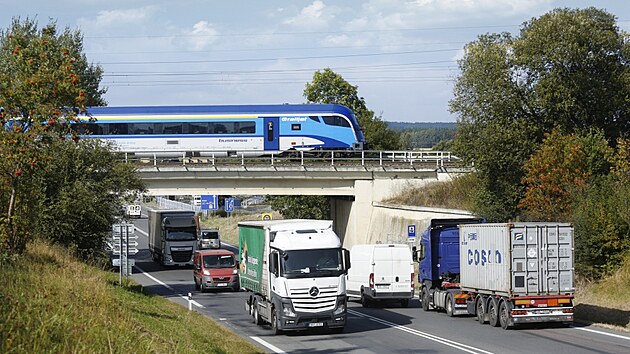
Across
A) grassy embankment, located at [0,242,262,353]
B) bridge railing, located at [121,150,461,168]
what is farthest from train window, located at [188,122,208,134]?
grassy embankment, located at [0,242,262,353]

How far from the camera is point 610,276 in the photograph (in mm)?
33125

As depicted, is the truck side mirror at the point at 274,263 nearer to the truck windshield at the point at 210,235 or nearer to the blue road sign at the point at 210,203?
the truck windshield at the point at 210,235

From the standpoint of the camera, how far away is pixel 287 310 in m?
25.3

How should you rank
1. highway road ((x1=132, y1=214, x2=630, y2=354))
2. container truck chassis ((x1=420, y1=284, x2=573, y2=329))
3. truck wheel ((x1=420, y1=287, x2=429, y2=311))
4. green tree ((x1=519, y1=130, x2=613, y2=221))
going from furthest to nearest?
green tree ((x1=519, y1=130, x2=613, y2=221)) < truck wheel ((x1=420, y1=287, x2=429, y2=311)) < container truck chassis ((x1=420, y1=284, x2=573, y2=329)) < highway road ((x1=132, y1=214, x2=630, y2=354))

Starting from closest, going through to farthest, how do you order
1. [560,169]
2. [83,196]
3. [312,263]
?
[312,263]
[83,196]
[560,169]

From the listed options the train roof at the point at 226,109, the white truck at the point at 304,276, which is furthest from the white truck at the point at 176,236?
the white truck at the point at 304,276

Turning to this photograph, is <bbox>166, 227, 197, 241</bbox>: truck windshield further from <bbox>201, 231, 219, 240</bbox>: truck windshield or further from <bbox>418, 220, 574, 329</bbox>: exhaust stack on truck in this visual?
<bbox>418, 220, 574, 329</bbox>: exhaust stack on truck

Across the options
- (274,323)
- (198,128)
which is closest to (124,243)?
(274,323)

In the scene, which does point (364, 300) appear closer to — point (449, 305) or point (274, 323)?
point (449, 305)

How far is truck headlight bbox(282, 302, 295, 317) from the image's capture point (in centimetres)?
2526

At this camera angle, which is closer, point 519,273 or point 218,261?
point 519,273

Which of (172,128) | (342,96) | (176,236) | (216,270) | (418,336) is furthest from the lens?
(342,96)

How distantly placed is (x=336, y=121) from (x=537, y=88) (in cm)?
1703

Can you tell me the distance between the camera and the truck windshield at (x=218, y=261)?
43.5 m
